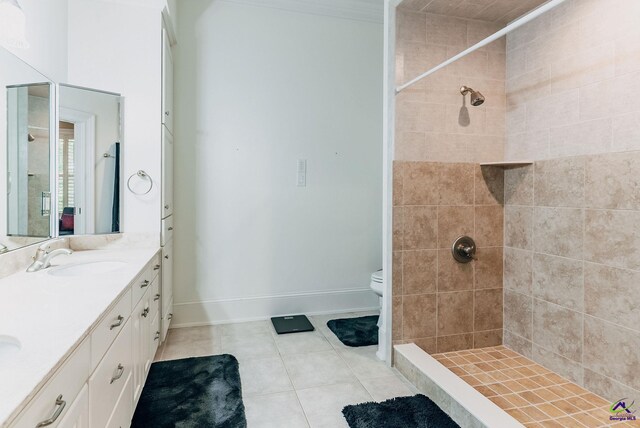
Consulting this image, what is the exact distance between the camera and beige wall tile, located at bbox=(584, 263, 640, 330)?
1730mm

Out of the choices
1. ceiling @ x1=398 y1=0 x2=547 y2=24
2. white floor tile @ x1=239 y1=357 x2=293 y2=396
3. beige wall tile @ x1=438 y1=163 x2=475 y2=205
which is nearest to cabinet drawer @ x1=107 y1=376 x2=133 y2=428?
white floor tile @ x1=239 y1=357 x2=293 y2=396

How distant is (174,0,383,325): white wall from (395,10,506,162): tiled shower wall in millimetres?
1090

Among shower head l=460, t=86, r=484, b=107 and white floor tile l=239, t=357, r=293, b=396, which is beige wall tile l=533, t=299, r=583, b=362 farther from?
white floor tile l=239, t=357, r=293, b=396

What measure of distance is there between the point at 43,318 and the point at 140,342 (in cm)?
82

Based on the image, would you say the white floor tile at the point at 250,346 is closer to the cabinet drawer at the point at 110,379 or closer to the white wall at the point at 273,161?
the white wall at the point at 273,161

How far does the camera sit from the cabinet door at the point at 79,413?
0.87 metres

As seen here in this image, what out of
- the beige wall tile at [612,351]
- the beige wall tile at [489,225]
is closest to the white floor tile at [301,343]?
the beige wall tile at [489,225]

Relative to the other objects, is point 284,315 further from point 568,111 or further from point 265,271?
point 568,111

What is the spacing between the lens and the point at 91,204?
2.30 m

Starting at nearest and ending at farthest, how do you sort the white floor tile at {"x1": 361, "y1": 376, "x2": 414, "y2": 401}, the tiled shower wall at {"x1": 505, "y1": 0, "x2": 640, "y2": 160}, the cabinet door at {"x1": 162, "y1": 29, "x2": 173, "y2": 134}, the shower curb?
the shower curb, the tiled shower wall at {"x1": 505, "y1": 0, "x2": 640, "y2": 160}, the white floor tile at {"x1": 361, "y1": 376, "x2": 414, "y2": 401}, the cabinet door at {"x1": 162, "y1": 29, "x2": 173, "y2": 134}

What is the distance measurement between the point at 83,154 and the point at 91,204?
1.04ft

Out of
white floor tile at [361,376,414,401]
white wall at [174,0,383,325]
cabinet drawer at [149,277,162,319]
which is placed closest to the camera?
white floor tile at [361,376,414,401]

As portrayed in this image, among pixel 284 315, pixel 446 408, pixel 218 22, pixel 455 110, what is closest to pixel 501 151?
pixel 455 110

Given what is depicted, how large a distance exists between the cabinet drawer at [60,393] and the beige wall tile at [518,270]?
7.78 ft
